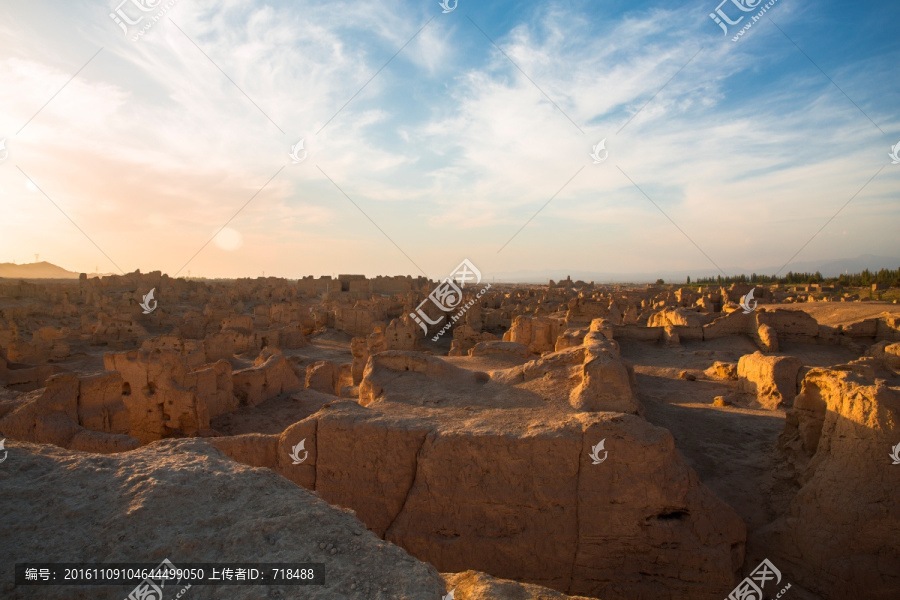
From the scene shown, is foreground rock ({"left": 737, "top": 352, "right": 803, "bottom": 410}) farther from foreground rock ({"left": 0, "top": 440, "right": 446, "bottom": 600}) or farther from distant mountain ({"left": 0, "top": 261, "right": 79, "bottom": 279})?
distant mountain ({"left": 0, "top": 261, "right": 79, "bottom": 279})

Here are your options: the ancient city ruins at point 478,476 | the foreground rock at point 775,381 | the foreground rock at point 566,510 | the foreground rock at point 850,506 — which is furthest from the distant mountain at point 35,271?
the foreground rock at point 850,506

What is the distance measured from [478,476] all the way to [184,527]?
3812 mm

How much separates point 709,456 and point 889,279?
57476 mm

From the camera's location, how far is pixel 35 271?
14300 centimetres

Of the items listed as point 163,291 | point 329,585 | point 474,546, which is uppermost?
point 163,291

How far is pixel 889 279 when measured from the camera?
160 feet

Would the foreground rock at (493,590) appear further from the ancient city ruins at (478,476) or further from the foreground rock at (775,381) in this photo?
the foreground rock at (775,381)

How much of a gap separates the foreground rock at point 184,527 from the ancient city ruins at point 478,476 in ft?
0.04

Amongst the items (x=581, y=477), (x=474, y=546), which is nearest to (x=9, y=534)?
(x=474, y=546)

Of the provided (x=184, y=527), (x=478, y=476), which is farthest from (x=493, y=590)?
(x=478, y=476)

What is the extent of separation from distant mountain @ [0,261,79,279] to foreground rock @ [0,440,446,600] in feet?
492

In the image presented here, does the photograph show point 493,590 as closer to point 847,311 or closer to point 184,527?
point 184,527

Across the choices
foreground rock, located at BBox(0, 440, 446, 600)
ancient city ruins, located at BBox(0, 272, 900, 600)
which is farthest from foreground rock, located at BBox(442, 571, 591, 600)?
foreground rock, located at BBox(0, 440, 446, 600)

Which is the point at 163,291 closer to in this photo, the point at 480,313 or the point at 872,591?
the point at 480,313
